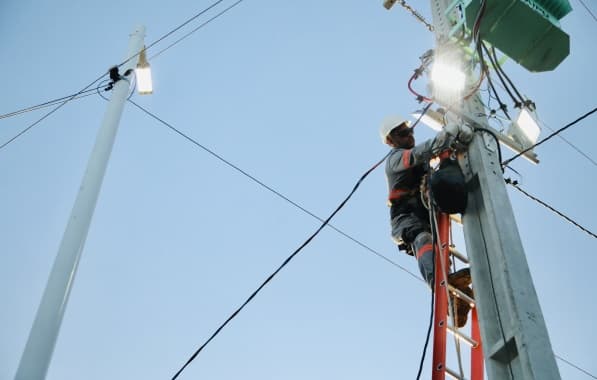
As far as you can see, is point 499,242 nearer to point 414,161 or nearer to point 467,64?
point 414,161

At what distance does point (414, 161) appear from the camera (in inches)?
184

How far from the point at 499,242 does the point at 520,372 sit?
765 millimetres

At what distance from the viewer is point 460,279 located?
4.20 m

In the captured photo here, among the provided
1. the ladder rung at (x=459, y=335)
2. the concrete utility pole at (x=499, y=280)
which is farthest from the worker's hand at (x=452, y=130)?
the ladder rung at (x=459, y=335)

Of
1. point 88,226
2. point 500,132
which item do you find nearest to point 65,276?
point 88,226

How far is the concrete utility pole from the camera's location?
302 centimetres

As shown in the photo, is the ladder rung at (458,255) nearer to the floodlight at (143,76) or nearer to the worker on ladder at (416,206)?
the worker on ladder at (416,206)

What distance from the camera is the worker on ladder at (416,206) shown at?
168 inches

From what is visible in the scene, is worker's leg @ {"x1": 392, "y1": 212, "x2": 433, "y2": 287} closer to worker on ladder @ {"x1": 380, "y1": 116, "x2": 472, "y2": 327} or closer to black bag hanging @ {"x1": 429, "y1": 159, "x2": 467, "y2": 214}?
worker on ladder @ {"x1": 380, "y1": 116, "x2": 472, "y2": 327}

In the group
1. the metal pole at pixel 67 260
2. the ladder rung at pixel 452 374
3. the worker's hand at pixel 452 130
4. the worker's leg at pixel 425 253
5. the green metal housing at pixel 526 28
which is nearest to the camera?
the metal pole at pixel 67 260

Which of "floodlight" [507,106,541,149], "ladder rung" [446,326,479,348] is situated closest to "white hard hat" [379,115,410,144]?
"floodlight" [507,106,541,149]

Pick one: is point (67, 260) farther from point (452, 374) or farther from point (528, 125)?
point (528, 125)

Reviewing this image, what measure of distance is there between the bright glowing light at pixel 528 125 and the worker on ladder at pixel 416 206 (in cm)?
82

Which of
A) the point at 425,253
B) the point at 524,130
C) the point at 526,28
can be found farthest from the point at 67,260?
the point at 526,28
